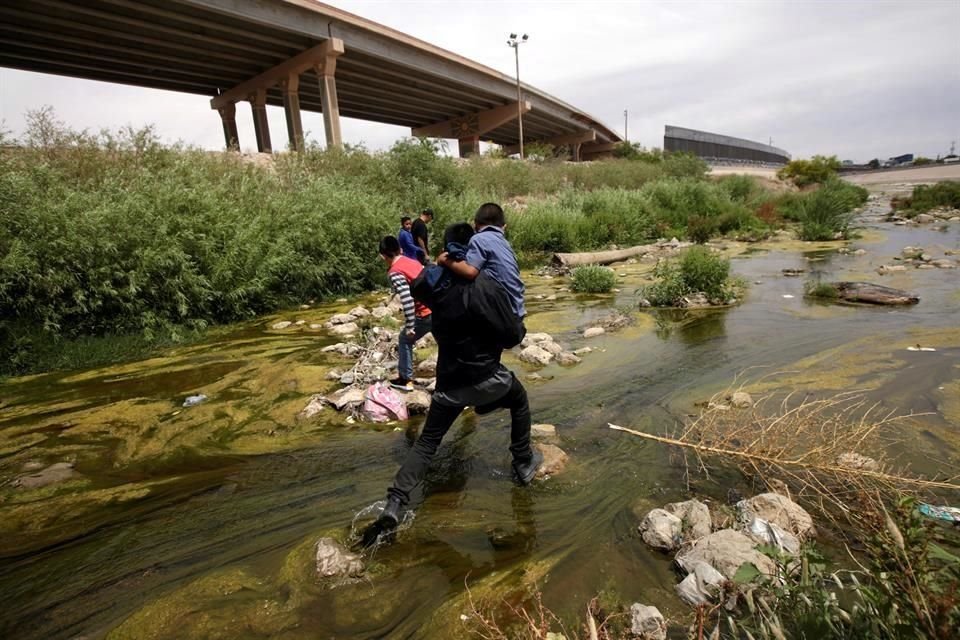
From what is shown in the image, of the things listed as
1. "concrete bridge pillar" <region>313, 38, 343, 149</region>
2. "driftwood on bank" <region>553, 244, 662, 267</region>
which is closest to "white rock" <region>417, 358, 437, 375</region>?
"driftwood on bank" <region>553, 244, 662, 267</region>

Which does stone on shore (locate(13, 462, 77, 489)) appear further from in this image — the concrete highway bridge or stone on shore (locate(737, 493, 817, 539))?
the concrete highway bridge

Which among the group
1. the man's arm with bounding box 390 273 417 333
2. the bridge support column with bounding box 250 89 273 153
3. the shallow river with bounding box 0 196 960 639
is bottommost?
the shallow river with bounding box 0 196 960 639

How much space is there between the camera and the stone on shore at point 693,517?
102 inches

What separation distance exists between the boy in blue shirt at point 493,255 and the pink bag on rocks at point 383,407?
1810 millimetres

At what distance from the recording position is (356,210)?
1076cm

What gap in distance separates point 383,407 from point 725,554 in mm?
3064

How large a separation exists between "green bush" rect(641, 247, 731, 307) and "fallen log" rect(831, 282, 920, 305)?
184cm

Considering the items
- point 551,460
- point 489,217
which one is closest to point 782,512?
point 551,460

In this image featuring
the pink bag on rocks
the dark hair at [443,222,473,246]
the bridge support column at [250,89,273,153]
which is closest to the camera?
the dark hair at [443,222,473,246]

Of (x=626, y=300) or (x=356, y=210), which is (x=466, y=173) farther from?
(x=626, y=300)

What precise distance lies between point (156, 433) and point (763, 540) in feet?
16.4

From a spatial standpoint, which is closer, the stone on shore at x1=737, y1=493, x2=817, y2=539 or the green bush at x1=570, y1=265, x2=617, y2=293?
the stone on shore at x1=737, y1=493, x2=817, y2=539

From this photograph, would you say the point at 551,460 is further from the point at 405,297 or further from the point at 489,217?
the point at 405,297

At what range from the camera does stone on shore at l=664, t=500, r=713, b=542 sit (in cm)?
258
